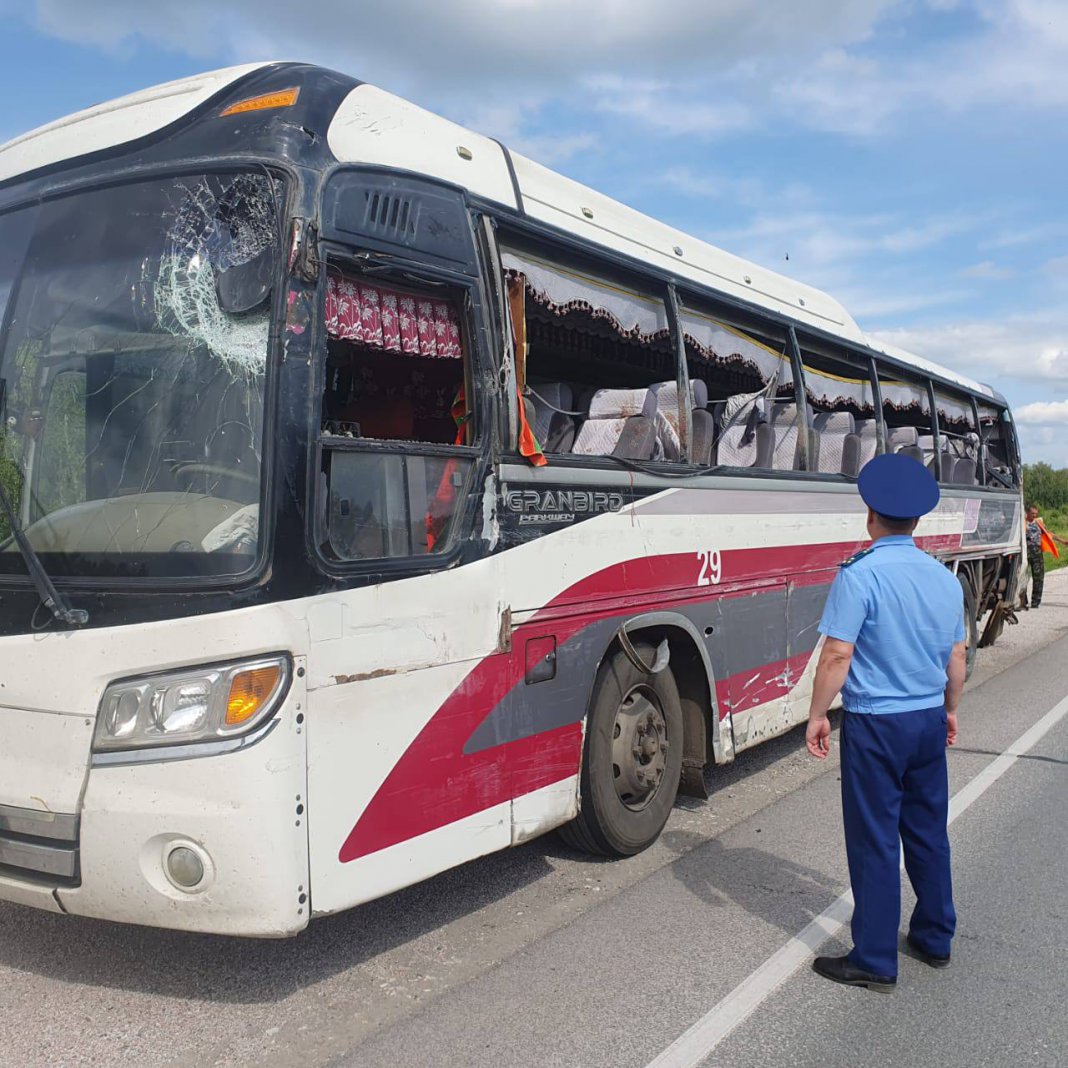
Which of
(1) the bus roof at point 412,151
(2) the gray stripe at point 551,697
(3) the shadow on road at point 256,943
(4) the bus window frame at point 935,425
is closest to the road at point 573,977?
(3) the shadow on road at point 256,943

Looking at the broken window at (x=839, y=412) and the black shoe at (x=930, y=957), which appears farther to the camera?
the broken window at (x=839, y=412)

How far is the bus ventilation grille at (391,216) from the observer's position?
3.74m

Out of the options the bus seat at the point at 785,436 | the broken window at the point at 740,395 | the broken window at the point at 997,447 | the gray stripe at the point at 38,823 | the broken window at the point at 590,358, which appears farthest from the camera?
the broken window at the point at 997,447

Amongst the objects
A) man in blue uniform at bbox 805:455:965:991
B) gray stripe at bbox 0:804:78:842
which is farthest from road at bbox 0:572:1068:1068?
gray stripe at bbox 0:804:78:842

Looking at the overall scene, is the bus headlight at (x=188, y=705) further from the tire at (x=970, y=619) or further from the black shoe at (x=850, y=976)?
the tire at (x=970, y=619)

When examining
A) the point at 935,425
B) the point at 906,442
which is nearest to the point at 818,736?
the point at 906,442

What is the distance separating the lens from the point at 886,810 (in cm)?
388

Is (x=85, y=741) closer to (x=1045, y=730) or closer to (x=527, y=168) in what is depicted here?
(x=527, y=168)

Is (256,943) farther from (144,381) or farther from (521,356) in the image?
(521,356)

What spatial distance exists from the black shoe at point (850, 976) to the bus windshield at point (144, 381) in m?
2.62

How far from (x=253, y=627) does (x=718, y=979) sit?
7.25 ft

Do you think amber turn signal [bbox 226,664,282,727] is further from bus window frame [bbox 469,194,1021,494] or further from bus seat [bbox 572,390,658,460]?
bus seat [bbox 572,390,658,460]

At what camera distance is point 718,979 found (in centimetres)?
398

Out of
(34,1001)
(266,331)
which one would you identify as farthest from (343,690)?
(34,1001)
